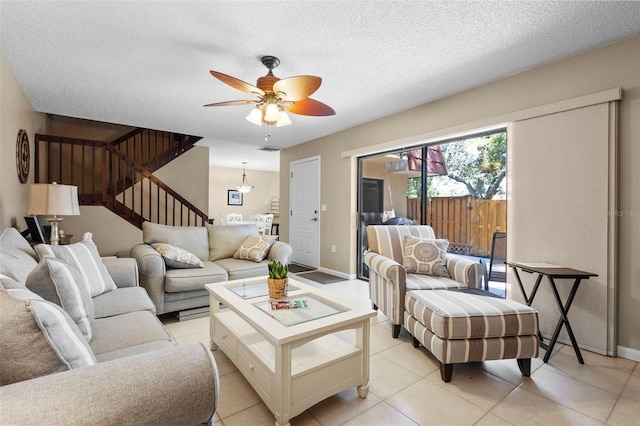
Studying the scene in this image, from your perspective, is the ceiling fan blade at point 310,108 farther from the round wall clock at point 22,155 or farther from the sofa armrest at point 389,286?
the round wall clock at point 22,155

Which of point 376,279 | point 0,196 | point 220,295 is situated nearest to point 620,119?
point 376,279

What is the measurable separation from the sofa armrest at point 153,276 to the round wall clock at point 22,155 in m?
1.79

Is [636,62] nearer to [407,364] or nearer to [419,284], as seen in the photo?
[419,284]

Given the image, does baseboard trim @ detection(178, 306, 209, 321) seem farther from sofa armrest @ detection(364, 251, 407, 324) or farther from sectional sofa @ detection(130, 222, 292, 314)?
sofa armrest @ detection(364, 251, 407, 324)

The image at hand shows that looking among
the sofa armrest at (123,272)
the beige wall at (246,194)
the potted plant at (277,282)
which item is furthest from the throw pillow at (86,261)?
the beige wall at (246,194)

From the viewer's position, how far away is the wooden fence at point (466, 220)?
3.12 meters

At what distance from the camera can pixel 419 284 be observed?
2.46 m

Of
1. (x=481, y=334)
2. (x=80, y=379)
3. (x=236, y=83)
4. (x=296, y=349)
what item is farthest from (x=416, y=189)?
(x=80, y=379)

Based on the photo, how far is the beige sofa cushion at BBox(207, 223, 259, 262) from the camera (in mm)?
3545

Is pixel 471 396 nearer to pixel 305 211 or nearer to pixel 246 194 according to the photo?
pixel 305 211

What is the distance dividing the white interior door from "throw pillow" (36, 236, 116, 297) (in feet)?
10.8

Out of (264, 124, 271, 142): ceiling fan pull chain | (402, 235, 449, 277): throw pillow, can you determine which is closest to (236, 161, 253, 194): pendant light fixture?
(264, 124, 271, 142): ceiling fan pull chain

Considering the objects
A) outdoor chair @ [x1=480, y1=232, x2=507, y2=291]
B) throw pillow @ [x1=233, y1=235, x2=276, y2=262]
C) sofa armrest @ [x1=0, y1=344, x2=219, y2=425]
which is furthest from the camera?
throw pillow @ [x1=233, y1=235, x2=276, y2=262]

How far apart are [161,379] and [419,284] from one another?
2.10 metres
